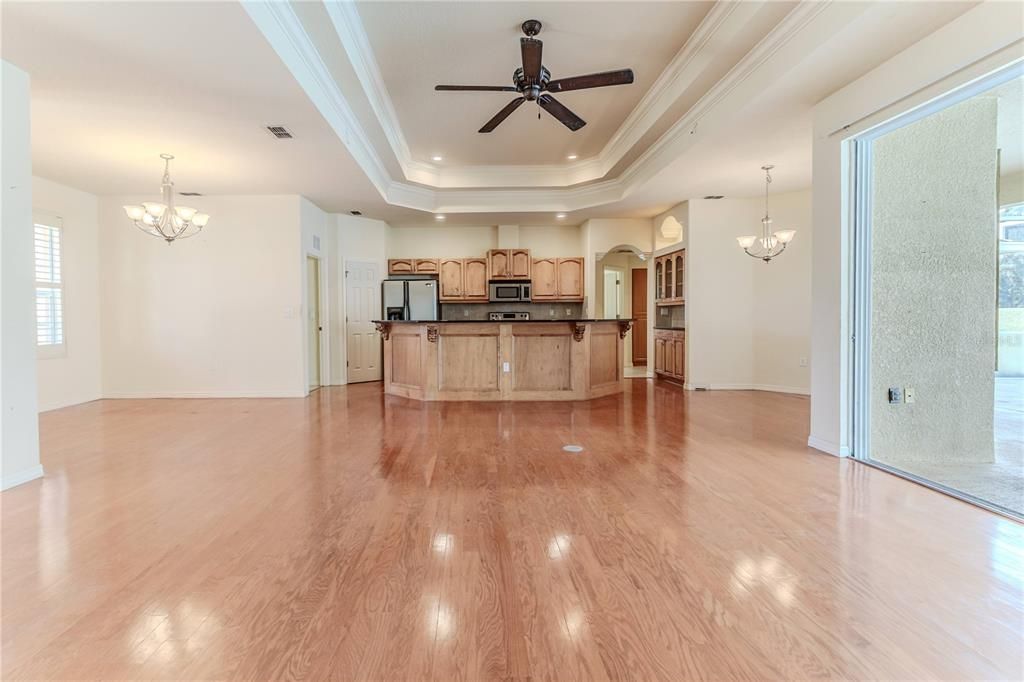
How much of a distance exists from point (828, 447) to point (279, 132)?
5257 mm

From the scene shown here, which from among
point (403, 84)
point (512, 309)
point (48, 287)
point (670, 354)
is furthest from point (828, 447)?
point (48, 287)

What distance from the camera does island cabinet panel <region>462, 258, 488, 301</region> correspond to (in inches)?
340

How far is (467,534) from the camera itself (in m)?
2.23

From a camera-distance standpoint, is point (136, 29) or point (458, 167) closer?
point (136, 29)

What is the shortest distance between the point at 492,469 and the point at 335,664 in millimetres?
1916

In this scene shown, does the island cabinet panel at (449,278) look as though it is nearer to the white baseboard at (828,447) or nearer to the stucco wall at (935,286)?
the white baseboard at (828,447)

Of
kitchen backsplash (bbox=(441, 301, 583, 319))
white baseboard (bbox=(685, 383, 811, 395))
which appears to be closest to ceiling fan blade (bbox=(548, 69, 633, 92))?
white baseboard (bbox=(685, 383, 811, 395))

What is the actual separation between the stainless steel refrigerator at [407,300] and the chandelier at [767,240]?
500 cm

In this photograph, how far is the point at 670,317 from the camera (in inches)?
313

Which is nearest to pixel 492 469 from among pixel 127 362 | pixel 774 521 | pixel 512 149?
pixel 774 521

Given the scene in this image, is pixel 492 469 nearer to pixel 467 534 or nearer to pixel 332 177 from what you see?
pixel 467 534

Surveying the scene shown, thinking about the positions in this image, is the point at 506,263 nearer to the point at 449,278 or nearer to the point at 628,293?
the point at 449,278

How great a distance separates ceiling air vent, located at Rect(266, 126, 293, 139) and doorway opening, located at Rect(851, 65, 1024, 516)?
4.56 metres

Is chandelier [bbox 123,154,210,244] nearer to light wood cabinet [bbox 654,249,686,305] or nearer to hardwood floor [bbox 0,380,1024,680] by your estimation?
hardwood floor [bbox 0,380,1024,680]
